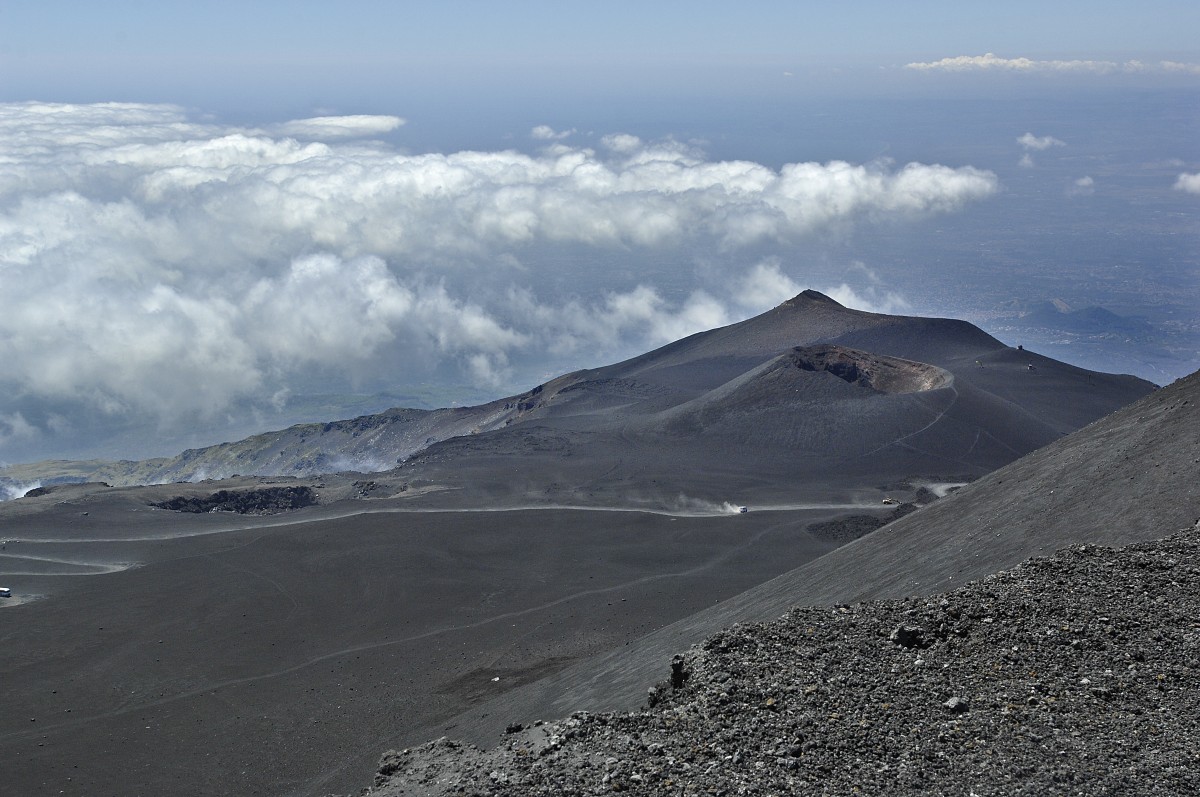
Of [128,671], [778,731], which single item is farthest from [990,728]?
[128,671]

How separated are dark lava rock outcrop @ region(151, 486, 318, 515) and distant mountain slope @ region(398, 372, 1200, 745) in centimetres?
2992

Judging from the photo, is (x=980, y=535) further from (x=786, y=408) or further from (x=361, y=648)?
(x=786, y=408)

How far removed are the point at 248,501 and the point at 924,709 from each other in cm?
4466

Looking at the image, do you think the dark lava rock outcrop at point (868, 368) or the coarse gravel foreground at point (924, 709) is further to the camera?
the dark lava rock outcrop at point (868, 368)

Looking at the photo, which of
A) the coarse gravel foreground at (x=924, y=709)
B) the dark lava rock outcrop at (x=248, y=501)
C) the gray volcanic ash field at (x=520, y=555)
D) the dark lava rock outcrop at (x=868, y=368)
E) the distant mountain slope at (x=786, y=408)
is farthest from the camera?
the dark lava rock outcrop at (x=868, y=368)

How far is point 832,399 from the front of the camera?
5866cm

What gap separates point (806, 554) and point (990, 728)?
26466 millimetres

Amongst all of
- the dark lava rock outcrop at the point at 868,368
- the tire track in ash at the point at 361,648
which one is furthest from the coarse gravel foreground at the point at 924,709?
the dark lava rock outcrop at the point at 868,368

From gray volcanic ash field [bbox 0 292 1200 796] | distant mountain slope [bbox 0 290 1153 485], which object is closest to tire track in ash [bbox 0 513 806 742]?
gray volcanic ash field [bbox 0 292 1200 796]

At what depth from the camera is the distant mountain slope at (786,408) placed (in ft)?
179

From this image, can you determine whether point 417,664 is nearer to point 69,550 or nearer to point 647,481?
point 69,550

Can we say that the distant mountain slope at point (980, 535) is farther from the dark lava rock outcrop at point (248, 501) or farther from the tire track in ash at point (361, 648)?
the dark lava rock outcrop at point (248, 501)

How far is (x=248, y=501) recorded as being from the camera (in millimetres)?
51875

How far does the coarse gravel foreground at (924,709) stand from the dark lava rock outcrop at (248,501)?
3612 centimetres
